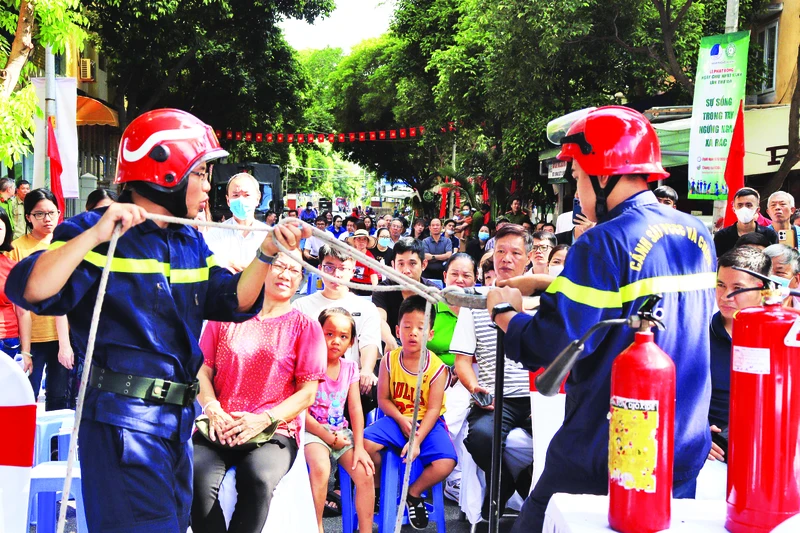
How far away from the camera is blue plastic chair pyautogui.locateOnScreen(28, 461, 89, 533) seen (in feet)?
13.8

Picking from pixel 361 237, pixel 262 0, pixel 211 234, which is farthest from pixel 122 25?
pixel 211 234

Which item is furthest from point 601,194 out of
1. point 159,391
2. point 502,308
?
point 159,391

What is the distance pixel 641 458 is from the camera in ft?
6.62

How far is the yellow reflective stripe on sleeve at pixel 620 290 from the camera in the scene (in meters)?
2.48

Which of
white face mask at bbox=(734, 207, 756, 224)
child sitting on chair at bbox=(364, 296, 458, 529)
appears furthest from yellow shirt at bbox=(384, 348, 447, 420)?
white face mask at bbox=(734, 207, 756, 224)

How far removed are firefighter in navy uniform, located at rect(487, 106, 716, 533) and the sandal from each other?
298 centimetres

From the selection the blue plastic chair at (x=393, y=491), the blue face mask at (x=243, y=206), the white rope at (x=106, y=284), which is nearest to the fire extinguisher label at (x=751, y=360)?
the white rope at (x=106, y=284)

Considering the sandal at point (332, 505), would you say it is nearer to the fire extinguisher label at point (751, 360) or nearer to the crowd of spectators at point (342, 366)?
the crowd of spectators at point (342, 366)

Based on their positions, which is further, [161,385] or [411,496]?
[411,496]

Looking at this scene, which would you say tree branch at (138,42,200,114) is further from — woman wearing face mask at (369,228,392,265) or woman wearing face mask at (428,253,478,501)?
woman wearing face mask at (428,253,478,501)

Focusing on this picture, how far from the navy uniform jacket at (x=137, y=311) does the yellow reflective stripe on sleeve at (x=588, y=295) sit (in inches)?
50.8

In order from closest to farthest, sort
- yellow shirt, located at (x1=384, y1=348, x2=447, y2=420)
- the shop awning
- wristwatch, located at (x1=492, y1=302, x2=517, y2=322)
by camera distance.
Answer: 1. wristwatch, located at (x1=492, y1=302, x2=517, y2=322)
2. yellow shirt, located at (x1=384, y1=348, x2=447, y2=420)
3. the shop awning

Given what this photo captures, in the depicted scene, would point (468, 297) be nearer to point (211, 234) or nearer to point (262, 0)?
point (211, 234)

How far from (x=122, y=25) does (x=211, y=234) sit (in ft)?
58.9
